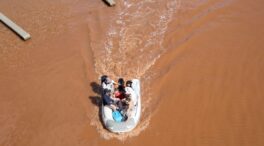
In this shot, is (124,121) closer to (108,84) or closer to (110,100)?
(110,100)

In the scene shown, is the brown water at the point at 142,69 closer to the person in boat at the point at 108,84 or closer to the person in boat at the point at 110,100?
the person in boat at the point at 110,100

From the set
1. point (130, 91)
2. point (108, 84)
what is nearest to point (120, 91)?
point (130, 91)

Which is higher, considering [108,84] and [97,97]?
[108,84]

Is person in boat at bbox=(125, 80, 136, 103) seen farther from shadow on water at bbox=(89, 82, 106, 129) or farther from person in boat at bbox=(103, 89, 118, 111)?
shadow on water at bbox=(89, 82, 106, 129)

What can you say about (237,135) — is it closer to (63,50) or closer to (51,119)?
(51,119)

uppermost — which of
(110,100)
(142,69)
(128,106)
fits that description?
(142,69)

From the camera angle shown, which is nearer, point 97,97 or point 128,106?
point 128,106

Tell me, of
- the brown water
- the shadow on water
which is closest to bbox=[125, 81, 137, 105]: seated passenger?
the brown water

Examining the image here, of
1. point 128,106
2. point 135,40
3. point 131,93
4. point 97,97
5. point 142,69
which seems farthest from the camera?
point 135,40

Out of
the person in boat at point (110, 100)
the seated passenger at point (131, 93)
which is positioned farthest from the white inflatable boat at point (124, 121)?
the person in boat at point (110, 100)
